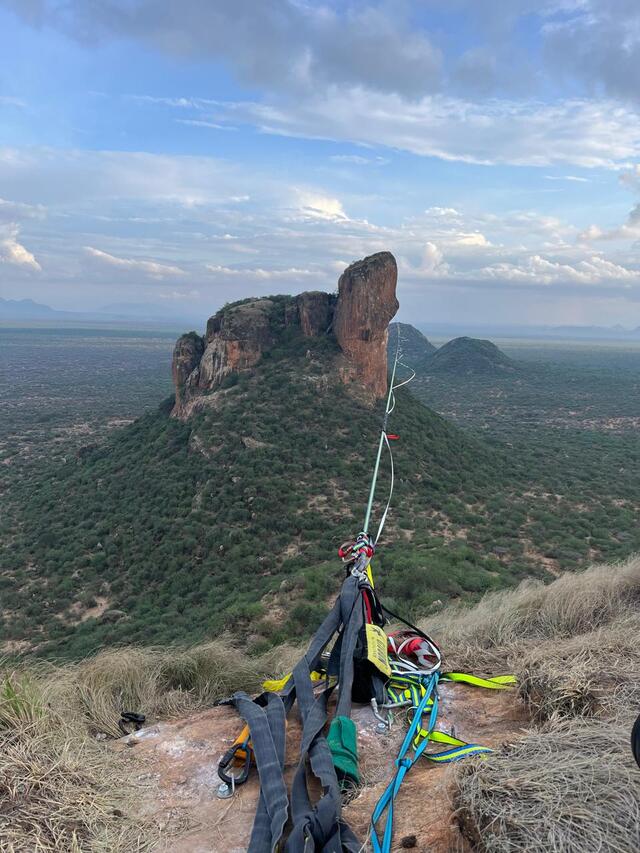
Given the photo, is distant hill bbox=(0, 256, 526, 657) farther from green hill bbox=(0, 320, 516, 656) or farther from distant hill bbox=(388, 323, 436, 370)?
distant hill bbox=(388, 323, 436, 370)

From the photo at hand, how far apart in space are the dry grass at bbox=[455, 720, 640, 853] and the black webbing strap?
506mm

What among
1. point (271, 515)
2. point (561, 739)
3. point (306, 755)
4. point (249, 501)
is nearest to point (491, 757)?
point (561, 739)

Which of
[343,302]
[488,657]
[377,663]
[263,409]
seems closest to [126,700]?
[377,663]

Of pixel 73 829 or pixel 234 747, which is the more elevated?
pixel 73 829

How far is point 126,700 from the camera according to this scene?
3.43 meters

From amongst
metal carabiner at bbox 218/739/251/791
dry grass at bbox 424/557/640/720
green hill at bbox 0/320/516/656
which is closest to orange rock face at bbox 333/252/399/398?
green hill at bbox 0/320/516/656

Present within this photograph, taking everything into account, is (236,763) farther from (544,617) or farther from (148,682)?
(544,617)

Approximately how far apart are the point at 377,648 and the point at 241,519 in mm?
15918

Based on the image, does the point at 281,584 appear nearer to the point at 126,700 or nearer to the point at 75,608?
the point at 75,608

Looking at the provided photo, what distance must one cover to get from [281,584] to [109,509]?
1059 centimetres

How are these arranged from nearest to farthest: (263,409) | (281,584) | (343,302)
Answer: (281,584) < (263,409) < (343,302)

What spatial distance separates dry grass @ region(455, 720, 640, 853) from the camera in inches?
57.9

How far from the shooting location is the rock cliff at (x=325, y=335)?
87.6ft

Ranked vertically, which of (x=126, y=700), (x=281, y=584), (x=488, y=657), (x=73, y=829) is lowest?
(x=281, y=584)
